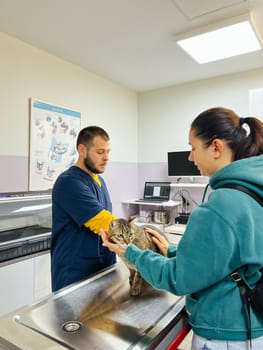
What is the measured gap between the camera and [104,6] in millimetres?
2020

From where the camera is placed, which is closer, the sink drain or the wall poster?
the sink drain

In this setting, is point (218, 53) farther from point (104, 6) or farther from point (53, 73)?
point (53, 73)

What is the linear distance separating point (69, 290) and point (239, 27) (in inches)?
91.1

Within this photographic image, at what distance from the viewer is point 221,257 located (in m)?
0.67

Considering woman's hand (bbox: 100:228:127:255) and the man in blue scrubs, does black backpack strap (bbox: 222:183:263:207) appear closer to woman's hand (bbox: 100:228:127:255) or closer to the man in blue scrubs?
woman's hand (bbox: 100:228:127:255)

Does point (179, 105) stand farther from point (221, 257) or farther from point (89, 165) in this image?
point (221, 257)

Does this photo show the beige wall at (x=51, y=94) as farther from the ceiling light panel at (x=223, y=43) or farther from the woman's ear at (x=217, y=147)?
the woman's ear at (x=217, y=147)

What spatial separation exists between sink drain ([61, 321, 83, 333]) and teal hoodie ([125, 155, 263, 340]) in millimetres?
282

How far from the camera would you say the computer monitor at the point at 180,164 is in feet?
11.8

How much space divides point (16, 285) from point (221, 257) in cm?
190

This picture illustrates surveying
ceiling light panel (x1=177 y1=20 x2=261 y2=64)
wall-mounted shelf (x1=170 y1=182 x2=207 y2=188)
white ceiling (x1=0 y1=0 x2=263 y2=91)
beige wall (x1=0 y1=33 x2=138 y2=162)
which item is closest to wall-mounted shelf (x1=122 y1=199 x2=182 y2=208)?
wall-mounted shelf (x1=170 y1=182 x2=207 y2=188)

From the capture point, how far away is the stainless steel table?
2.56 feet

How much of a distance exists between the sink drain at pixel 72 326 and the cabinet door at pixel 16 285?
4.23 ft

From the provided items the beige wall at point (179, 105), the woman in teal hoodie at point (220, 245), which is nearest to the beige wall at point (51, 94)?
the beige wall at point (179, 105)
